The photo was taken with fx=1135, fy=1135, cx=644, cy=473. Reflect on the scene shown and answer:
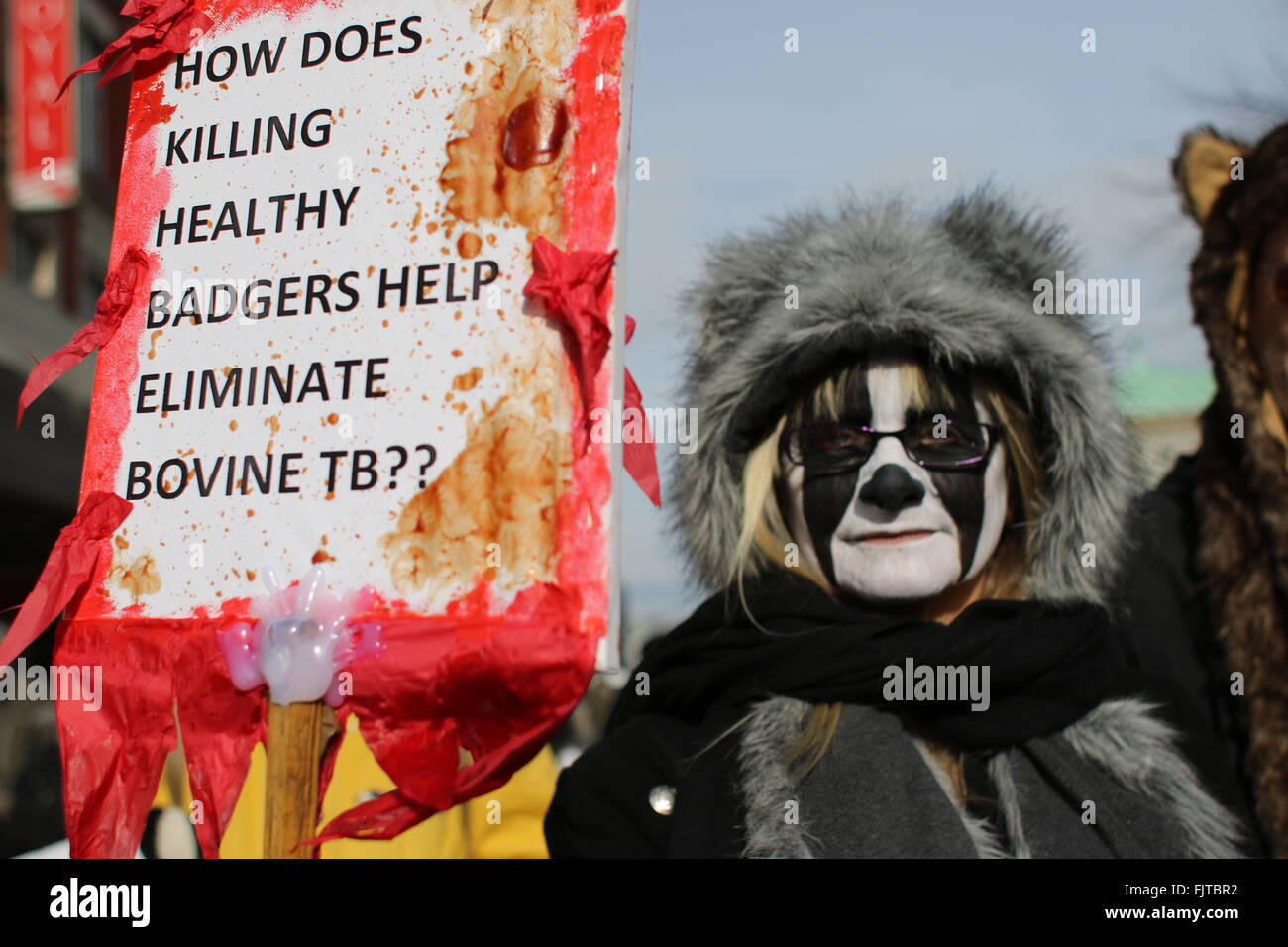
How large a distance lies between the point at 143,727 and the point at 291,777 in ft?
0.78

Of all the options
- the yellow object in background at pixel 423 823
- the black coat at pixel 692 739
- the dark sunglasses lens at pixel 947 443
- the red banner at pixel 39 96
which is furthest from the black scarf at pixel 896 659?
the red banner at pixel 39 96

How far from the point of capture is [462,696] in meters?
1.28

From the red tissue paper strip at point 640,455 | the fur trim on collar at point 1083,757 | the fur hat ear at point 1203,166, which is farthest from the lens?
the fur hat ear at point 1203,166

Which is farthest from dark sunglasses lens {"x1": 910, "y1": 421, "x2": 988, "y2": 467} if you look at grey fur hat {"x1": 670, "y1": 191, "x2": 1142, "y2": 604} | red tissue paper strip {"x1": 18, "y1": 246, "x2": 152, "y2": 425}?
red tissue paper strip {"x1": 18, "y1": 246, "x2": 152, "y2": 425}

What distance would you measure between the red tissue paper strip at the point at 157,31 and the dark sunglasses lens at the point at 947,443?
128 centimetres

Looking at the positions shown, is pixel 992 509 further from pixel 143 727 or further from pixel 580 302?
pixel 143 727

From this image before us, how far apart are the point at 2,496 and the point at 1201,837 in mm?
7701

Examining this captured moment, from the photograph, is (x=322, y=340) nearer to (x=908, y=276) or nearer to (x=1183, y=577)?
(x=908, y=276)

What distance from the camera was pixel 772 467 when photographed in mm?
2105

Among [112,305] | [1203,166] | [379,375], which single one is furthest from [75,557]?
[1203,166]

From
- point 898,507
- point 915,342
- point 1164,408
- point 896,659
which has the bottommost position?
point 896,659

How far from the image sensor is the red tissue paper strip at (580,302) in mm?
1247

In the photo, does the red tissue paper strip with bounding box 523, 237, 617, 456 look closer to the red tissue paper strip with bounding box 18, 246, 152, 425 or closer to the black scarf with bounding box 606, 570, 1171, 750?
the red tissue paper strip with bounding box 18, 246, 152, 425

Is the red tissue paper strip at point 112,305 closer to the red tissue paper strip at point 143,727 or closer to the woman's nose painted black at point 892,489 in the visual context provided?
the red tissue paper strip at point 143,727
